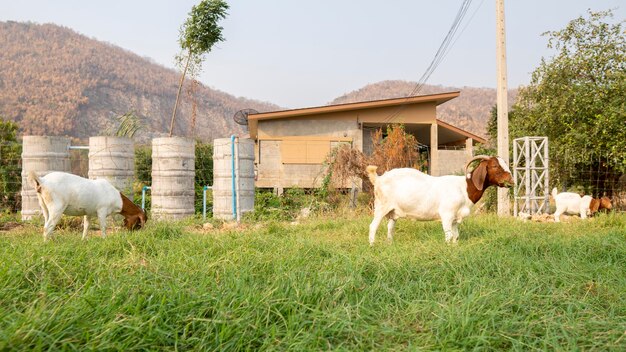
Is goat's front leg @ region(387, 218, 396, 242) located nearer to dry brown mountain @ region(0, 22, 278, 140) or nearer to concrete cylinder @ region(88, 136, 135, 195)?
concrete cylinder @ region(88, 136, 135, 195)

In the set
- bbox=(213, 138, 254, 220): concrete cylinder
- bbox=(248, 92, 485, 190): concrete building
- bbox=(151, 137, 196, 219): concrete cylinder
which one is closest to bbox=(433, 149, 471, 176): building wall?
bbox=(248, 92, 485, 190): concrete building

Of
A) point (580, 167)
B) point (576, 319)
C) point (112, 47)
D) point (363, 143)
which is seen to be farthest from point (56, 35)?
point (576, 319)

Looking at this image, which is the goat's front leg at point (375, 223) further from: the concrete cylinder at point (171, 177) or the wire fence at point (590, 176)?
the wire fence at point (590, 176)

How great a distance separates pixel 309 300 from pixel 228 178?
312 inches

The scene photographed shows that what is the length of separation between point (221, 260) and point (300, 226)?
3.97 metres

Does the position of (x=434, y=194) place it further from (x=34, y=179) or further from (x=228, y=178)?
(x=228, y=178)

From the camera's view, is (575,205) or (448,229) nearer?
(448,229)

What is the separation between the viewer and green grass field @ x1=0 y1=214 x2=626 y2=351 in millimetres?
2520

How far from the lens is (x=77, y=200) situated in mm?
6883

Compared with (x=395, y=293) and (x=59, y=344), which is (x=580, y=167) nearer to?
(x=395, y=293)

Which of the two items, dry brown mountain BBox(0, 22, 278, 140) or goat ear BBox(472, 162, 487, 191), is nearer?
goat ear BBox(472, 162, 487, 191)

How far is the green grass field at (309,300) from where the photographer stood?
99.2 inches

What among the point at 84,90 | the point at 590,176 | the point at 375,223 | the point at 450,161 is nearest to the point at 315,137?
the point at 450,161

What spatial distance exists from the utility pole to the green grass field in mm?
6218
